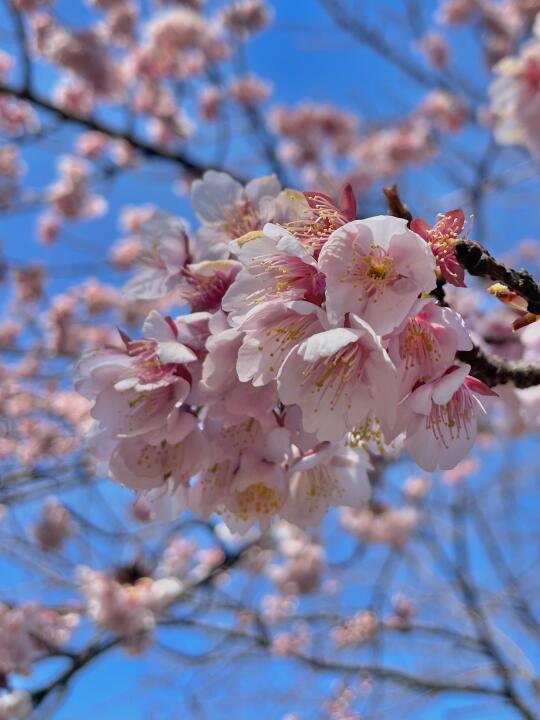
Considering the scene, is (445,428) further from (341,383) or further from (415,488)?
(415,488)

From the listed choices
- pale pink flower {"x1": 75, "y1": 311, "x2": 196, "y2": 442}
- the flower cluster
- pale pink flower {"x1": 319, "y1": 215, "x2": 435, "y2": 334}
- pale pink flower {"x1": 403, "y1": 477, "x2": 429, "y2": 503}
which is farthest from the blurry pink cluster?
pale pink flower {"x1": 403, "y1": 477, "x2": 429, "y2": 503}

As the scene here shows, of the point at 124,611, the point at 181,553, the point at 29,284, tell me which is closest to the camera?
the point at 124,611

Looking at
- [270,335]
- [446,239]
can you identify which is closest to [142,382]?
[270,335]

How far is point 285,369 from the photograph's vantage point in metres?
0.78

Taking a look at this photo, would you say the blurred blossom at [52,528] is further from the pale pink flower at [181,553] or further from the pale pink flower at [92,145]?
the pale pink flower at [92,145]

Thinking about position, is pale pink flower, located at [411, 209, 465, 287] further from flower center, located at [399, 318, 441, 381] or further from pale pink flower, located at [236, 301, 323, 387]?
pale pink flower, located at [236, 301, 323, 387]

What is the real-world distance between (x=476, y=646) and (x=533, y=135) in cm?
335

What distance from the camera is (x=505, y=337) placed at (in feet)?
6.02

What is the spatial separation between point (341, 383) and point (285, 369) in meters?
0.10

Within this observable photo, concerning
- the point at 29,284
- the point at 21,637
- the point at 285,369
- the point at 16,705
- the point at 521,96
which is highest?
the point at 29,284

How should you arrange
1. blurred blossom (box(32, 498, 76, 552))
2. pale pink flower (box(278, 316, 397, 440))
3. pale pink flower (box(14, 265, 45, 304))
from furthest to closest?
pale pink flower (box(14, 265, 45, 304))
blurred blossom (box(32, 498, 76, 552))
pale pink flower (box(278, 316, 397, 440))

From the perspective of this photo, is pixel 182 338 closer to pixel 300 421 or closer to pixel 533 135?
pixel 300 421

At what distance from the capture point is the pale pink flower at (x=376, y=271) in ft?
2.44

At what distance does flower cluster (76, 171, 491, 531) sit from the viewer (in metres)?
0.76
